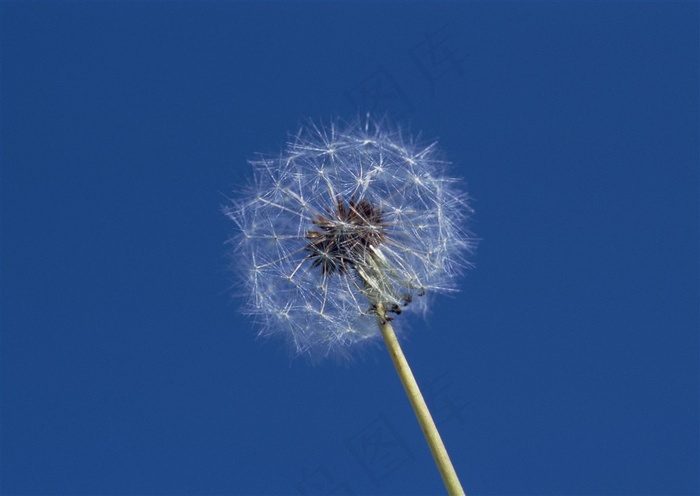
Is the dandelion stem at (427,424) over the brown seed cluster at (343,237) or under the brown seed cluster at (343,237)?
under

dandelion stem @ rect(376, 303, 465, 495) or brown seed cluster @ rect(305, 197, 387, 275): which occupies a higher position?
brown seed cluster @ rect(305, 197, 387, 275)

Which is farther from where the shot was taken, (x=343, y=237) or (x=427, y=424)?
(x=343, y=237)

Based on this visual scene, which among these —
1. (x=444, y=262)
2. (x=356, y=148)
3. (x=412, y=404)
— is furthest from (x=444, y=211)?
(x=412, y=404)

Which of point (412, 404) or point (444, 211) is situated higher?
point (444, 211)

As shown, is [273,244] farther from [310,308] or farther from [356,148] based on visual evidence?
[356,148]

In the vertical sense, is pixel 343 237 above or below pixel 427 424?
above
